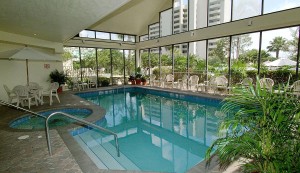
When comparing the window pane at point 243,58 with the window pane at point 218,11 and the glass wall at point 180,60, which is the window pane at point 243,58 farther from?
the glass wall at point 180,60

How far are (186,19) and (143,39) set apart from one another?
14.4 feet

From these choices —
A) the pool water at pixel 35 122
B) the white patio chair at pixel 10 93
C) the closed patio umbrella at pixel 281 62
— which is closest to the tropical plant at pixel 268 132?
the pool water at pixel 35 122

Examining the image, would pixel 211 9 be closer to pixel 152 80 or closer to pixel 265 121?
pixel 152 80

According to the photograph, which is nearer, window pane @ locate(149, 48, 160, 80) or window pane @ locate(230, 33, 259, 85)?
window pane @ locate(230, 33, 259, 85)

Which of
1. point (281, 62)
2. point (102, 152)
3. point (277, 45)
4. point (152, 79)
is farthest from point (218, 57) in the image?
point (102, 152)

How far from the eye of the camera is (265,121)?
1.56m

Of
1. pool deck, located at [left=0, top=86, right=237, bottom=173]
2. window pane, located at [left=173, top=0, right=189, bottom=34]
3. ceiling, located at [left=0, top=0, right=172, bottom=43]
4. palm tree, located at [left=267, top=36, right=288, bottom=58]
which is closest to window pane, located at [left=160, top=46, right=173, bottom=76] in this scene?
window pane, located at [left=173, top=0, right=189, bottom=34]

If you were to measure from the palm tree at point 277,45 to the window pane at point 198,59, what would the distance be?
3293 mm

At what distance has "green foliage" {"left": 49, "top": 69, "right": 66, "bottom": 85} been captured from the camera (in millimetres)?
10156

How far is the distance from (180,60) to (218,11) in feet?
11.8

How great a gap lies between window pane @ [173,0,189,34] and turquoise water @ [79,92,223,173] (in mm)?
4743

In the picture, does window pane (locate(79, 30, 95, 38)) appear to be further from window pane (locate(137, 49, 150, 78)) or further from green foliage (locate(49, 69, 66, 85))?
window pane (locate(137, 49, 150, 78))

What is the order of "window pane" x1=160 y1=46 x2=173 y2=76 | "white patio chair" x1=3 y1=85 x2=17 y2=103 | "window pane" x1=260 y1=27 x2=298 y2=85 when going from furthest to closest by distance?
1. "window pane" x1=160 y1=46 x2=173 y2=76
2. "window pane" x1=260 y1=27 x2=298 y2=85
3. "white patio chair" x1=3 y1=85 x2=17 y2=103

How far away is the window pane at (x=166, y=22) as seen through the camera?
11.8 m
